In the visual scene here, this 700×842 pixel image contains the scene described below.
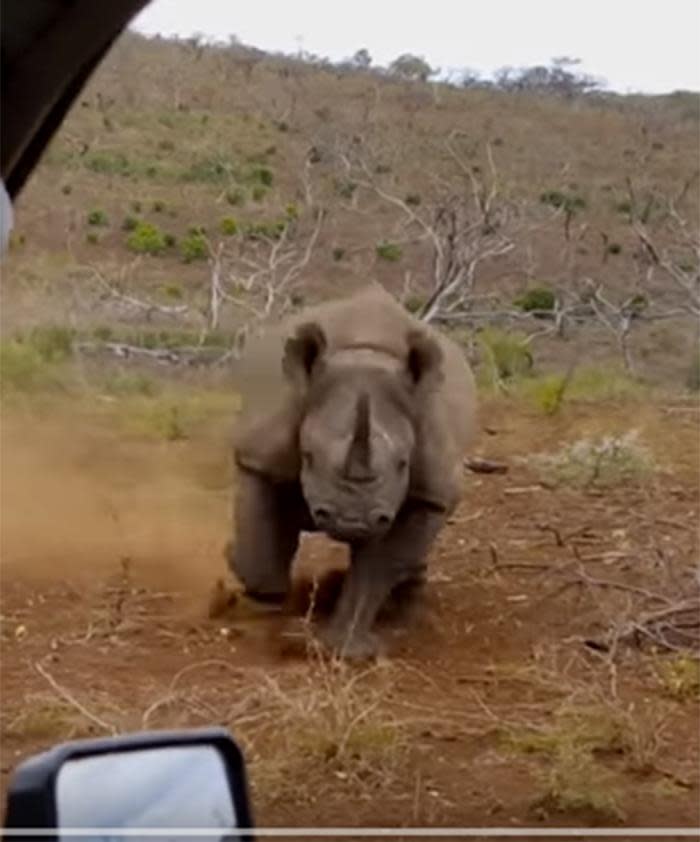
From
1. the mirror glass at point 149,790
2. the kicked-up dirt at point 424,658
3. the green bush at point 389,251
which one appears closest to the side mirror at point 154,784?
the mirror glass at point 149,790

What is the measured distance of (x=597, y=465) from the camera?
7.35 metres

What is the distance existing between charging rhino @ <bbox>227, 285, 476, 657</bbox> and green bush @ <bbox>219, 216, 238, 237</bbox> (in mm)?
5868

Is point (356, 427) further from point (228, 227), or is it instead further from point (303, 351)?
point (228, 227)

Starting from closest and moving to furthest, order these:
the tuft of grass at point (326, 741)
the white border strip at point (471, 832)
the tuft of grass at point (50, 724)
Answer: the white border strip at point (471, 832) < the tuft of grass at point (326, 741) < the tuft of grass at point (50, 724)

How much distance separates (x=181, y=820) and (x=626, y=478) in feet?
20.1

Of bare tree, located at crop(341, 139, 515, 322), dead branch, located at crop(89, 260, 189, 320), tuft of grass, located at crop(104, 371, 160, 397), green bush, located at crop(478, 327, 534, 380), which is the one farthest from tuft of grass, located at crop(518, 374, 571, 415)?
dead branch, located at crop(89, 260, 189, 320)

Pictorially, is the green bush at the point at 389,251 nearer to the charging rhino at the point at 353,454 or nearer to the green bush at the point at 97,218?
the green bush at the point at 97,218

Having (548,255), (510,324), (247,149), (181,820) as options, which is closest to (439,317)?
(510,324)

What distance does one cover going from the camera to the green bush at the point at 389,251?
10.8 m

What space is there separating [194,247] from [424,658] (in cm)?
611

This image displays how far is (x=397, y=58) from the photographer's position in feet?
48.3

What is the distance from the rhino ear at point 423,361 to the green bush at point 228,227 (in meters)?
6.19

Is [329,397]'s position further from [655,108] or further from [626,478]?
[655,108]

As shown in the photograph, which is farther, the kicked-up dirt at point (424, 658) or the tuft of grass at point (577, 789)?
the kicked-up dirt at point (424, 658)
